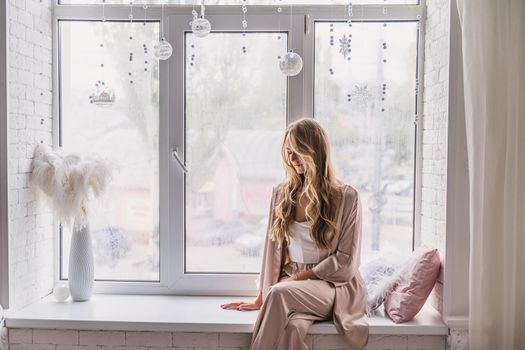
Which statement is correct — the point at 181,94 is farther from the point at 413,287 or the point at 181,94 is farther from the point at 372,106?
the point at 413,287

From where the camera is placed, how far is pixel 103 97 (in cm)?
304

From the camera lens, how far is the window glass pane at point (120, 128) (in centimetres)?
327

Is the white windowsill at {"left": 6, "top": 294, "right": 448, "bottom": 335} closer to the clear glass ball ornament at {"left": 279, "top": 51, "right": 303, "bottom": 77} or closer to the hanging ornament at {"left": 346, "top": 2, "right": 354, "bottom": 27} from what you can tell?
the clear glass ball ornament at {"left": 279, "top": 51, "right": 303, "bottom": 77}

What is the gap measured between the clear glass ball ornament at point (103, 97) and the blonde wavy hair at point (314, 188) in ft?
3.24

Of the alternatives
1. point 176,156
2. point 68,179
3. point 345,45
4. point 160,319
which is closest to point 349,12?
point 345,45

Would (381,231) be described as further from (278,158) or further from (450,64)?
(450,64)

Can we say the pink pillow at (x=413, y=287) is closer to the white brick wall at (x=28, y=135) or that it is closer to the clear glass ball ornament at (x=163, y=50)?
the clear glass ball ornament at (x=163, y=50)

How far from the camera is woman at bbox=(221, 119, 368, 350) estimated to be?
2.67 m

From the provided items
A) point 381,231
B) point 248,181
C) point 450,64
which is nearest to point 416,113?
point 450,64

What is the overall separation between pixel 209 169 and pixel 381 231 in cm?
107

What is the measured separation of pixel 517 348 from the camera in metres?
2.64

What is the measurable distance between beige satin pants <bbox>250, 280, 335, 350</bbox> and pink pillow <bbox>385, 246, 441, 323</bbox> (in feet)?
1.12

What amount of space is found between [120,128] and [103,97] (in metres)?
0.30

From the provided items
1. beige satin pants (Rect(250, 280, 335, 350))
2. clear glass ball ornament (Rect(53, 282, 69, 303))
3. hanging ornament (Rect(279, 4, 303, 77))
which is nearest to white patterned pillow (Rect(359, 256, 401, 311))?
beige satin pants (Rect(250, 280, 335, 350))
